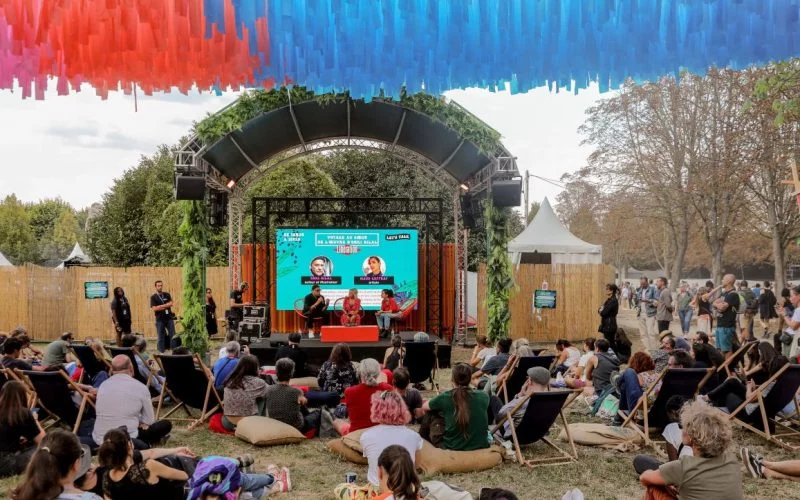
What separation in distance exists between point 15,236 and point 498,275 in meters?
61.0

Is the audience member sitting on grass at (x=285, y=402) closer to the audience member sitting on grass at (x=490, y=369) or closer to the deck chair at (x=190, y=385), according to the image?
the deck chair at (x=190, y=385)

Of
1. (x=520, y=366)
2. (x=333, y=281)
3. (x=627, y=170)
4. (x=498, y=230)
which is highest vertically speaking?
(x=627, y=170)

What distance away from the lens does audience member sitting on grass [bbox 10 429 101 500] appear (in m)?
2.89

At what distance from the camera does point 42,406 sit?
254 inches

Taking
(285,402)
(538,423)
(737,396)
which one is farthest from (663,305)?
(285,402)

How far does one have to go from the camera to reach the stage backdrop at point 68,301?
1605 centimetres

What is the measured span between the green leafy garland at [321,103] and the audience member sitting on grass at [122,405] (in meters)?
6.32

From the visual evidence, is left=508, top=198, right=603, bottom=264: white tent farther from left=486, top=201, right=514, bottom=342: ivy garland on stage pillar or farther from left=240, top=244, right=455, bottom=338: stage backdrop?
left=486, top=201, right=514, bottom=342: ivy garland on stage pillar

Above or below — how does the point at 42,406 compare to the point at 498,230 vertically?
below

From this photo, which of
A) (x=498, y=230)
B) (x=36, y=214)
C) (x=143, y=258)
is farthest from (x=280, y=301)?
(x=36, y=214)

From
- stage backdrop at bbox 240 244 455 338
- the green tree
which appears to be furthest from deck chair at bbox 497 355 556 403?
the green tree

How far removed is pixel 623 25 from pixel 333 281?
12.4 meters

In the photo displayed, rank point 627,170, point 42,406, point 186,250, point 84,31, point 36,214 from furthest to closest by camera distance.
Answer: point 36,214 → point 627,170 → point 186,250 → point 42,406 → point 84,31

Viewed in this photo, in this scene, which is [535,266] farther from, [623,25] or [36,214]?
[36,214]
